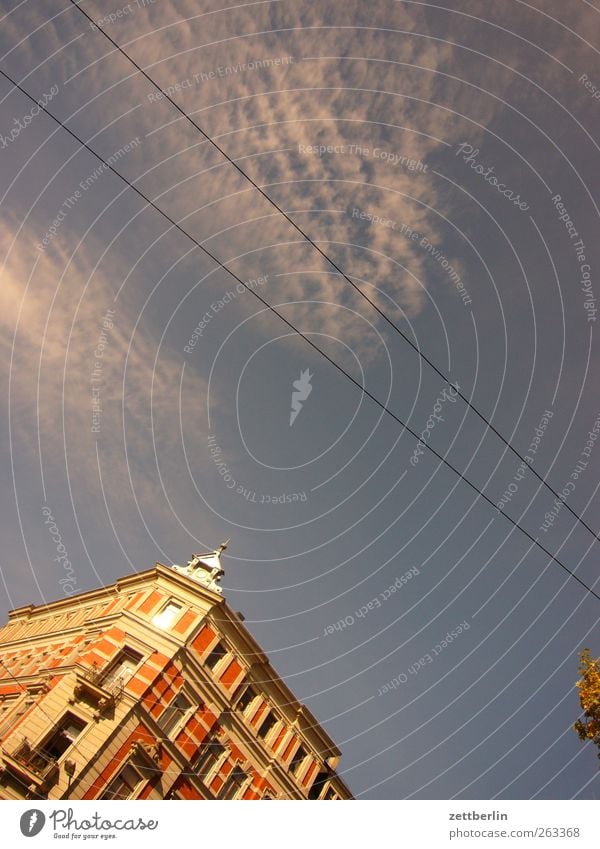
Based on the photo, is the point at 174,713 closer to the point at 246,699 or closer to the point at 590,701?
the point at 246,699

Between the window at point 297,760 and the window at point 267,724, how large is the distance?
3255mm

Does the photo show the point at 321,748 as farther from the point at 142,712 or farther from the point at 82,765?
the point at 82,765

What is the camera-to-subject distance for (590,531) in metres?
15.2

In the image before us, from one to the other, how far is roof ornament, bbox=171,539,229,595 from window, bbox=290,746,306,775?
14113mm

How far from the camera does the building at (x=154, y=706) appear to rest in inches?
1069

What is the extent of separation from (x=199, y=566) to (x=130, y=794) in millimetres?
16371

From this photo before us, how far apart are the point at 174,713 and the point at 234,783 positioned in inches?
298

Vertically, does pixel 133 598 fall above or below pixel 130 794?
above

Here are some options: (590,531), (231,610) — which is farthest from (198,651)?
(590,531)

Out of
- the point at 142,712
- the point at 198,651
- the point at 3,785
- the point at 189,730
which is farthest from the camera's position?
the point at 198,651

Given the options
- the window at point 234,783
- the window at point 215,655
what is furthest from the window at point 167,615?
the window at point 234,783

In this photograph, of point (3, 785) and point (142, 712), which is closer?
point (3, 785)

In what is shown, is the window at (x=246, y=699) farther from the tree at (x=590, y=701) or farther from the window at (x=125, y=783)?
the tree at (x=590, y=701)

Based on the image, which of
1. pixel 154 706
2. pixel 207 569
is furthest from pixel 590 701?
pixel 207 569
